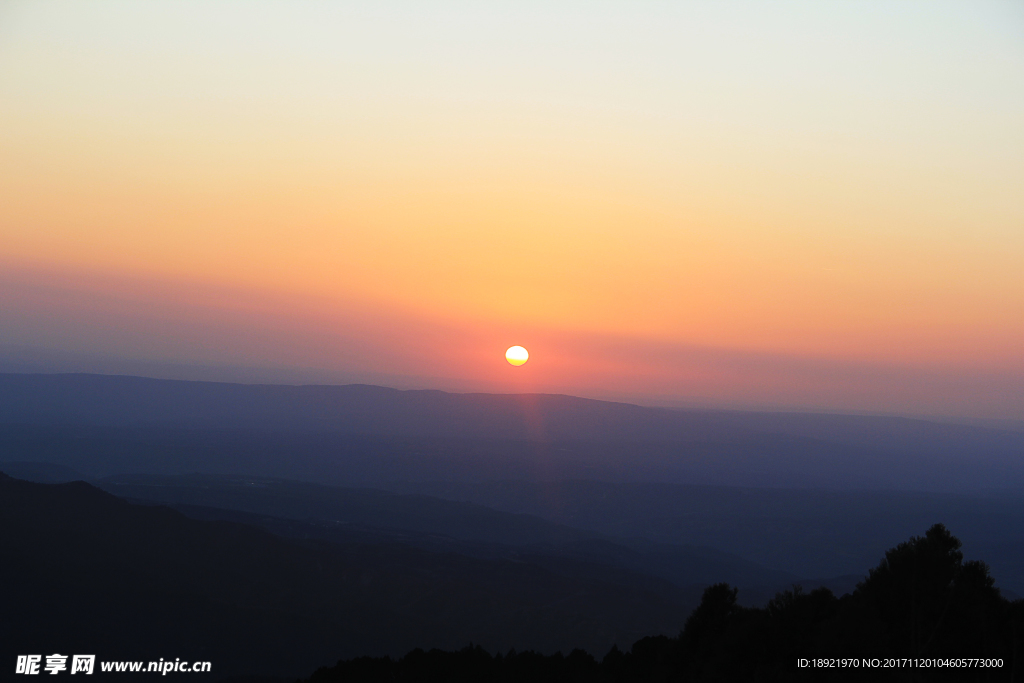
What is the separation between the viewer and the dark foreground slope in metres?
95.6

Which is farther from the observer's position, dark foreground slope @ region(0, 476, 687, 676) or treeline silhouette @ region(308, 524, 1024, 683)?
dark foreground slope @ region(0, 476, 687, 676)

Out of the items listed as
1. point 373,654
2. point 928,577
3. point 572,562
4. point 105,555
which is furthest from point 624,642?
point 928,577

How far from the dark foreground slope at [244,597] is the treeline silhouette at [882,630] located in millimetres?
77693

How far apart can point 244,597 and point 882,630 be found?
11046 cm

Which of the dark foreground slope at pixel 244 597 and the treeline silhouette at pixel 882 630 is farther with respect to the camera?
the dark foreground slope at pixel 244 597

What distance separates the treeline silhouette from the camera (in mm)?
23094

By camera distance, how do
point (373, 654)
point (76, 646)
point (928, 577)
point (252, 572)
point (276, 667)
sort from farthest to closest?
point (252, 572)
point (373, 654)
point (276, 667)
point (76, 646)
point (928, 577)

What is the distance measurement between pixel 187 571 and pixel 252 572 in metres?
9.88

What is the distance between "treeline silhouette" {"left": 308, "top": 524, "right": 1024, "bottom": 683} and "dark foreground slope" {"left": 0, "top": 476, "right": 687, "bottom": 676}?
77.7 m

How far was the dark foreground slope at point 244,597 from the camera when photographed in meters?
95.6

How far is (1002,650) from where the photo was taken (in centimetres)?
2430

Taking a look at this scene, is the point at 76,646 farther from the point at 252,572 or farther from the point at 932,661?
the point at 932,661

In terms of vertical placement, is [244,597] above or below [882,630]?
below

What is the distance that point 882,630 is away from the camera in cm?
2381
